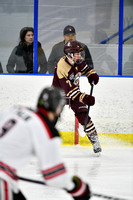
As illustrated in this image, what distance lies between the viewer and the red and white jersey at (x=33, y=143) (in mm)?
1597

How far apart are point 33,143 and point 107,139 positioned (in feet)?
10.7

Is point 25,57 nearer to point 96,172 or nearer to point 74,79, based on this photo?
point 74,79

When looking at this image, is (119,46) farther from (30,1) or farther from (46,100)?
(46,100)

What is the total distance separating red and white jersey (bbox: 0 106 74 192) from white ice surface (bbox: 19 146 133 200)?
1127 millimetres

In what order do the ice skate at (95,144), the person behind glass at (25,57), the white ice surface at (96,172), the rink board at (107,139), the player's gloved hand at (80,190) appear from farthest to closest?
the person behind glass at (25,57)
the rink board at (107,139)
the ice skate at (95,144)
the white ice surface at (96,172)
the player's gloved hand at (80,190)

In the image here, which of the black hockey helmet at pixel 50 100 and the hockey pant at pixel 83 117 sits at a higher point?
the black hockey helmet at pixel 50 100

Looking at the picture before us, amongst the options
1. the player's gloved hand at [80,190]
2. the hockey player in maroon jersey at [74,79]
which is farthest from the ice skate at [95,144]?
the player's gloved hand at [80,190]

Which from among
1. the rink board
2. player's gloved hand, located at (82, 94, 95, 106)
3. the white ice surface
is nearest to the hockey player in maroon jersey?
player's gloved hand, located at (82, 94, 95, 106)

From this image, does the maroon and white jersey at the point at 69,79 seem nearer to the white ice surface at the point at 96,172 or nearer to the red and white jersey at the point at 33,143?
the white ice surface at the point at 96,172

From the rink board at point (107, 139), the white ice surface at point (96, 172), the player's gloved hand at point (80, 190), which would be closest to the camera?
the player's gloved hand at point (80, 190)

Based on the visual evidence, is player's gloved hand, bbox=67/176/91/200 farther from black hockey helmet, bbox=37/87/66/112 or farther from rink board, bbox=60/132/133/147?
rink board, bbox=60/132/133/147

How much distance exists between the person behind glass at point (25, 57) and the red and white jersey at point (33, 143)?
3396 millimetres

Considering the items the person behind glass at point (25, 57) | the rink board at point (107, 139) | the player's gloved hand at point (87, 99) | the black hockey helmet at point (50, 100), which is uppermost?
the person behind glass at point (25, 57)

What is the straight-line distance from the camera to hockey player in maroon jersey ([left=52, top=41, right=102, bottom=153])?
4.10m
